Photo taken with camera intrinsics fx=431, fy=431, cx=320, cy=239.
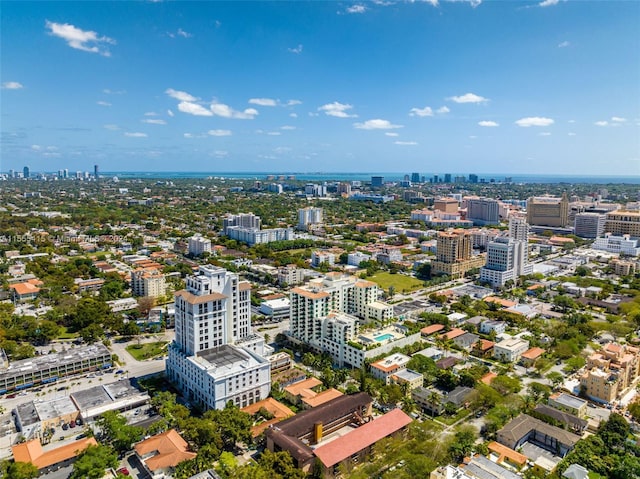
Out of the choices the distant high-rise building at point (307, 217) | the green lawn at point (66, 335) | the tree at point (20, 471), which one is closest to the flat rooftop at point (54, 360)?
the green lawn at point (66, 335)

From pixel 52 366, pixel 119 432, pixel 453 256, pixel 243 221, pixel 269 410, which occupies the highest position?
pixel 243 221

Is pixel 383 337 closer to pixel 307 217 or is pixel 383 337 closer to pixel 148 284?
pixel 148 284

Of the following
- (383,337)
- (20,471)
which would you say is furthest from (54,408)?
(383,337)

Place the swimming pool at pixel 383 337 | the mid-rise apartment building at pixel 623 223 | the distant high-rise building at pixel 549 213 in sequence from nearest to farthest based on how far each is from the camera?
the swimming pool at pixel 383 337
the mid-rise apartment building at pixel 623 223
the distant high-rise building at pixel 549 213

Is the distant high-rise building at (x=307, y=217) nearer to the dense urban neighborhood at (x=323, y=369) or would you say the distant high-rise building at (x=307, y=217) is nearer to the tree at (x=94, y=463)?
the dense urban neighborhood at (x=323, y=369)

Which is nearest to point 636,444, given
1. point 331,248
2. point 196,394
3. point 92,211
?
point 196,394
